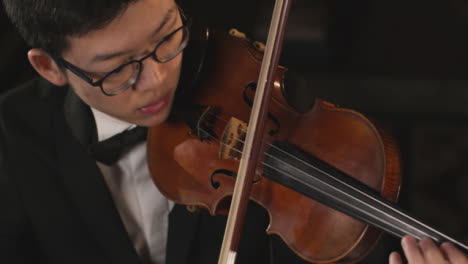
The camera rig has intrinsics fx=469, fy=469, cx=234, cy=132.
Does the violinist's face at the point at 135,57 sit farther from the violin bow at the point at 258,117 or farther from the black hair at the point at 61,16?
the violin bow at the point at 258,117

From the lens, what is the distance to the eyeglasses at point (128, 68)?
0.76m

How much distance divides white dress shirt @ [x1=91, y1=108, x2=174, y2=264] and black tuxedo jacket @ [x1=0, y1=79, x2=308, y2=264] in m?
0.05

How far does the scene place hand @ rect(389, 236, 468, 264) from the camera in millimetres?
661

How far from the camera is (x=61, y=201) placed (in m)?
0.98

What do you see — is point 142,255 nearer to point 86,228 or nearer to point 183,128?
point 86,228

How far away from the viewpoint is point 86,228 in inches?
39.3

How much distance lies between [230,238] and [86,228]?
440 mm

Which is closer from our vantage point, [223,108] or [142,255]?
[223,108]

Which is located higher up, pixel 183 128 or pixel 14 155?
pixel 183 128

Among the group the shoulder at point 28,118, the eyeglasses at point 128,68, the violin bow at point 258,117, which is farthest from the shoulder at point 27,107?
the violin bow at point 258,117

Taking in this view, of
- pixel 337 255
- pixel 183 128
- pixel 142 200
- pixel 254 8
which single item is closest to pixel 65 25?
pixel 183 128

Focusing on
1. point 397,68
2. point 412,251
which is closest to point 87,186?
point 412,251

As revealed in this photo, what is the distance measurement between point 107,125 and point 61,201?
184mm

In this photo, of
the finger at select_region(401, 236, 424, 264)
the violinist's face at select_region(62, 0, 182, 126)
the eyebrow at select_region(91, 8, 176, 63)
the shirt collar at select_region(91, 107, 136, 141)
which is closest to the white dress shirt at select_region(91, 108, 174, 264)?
the shirt collar at select_region(91, 107, 136, 141)
